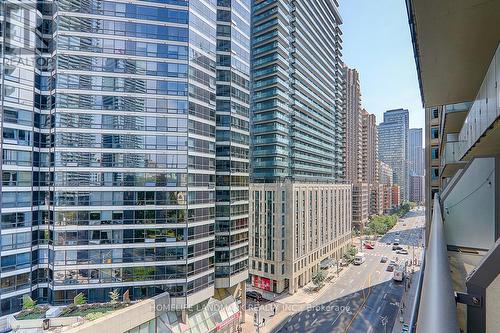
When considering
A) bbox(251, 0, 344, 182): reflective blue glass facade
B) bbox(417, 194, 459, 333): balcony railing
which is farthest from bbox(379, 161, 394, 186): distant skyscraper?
bbox(417, 194, 459, 333): balcony railing

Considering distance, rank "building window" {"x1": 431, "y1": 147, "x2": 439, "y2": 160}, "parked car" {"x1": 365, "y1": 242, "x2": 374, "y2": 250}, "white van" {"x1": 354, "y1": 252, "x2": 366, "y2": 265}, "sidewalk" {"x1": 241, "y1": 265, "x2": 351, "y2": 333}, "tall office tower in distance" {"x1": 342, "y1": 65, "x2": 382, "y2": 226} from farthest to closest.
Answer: "tall office tower in distance" {"x1": 342, "y1": 65, "x2": 382, "y2": 226}
"parked car" {"x1": 365, "y1": 242, "x2": 374, "y2": 250}
"white van" {"x1": 354, "y1": 252, "x2": 366, "y2": 265}
"sidewalk" {"x1": 241, "y1": 265, "x2": 351, "y2": 333}
"building window" {"x1": 431, "y1": 147, "x2": 439, "y2": 160}

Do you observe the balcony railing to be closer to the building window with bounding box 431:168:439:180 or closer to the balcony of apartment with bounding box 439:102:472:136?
the balcony of apartment with bounding box 439:102:472:136

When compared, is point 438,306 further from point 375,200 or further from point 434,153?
point 375,200

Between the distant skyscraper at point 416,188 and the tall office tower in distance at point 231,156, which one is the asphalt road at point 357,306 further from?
the distant skyscraper at point 416,188

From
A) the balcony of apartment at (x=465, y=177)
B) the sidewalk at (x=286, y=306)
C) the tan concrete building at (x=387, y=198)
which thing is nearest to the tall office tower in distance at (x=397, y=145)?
the tan concrete building at (x=387, y=198)

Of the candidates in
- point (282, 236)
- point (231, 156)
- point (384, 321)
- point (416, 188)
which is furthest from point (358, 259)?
point (416, 188)

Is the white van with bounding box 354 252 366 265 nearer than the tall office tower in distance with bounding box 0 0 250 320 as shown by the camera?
No
